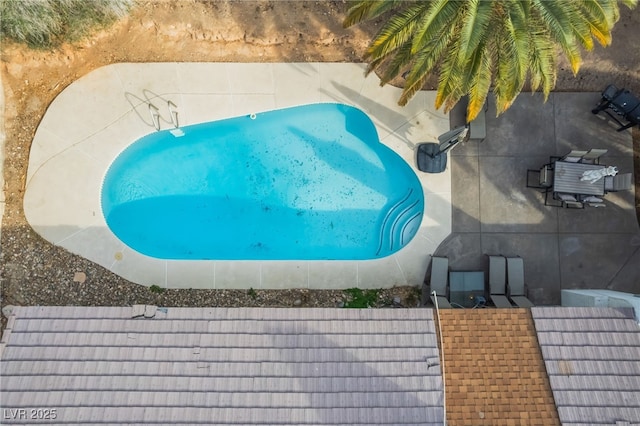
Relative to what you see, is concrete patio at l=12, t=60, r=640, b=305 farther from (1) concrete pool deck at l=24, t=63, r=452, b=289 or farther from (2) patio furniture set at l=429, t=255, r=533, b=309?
(2) patio furniture set at l=429, t=255, r=533, b=309

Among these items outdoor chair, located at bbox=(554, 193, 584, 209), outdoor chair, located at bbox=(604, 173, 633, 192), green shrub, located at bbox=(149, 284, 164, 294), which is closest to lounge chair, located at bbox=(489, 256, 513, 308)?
outdoor chair, located at bbox=(554, 193, 584, 209)

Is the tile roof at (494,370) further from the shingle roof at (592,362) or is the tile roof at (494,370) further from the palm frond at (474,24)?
the palm frond at (474,24)

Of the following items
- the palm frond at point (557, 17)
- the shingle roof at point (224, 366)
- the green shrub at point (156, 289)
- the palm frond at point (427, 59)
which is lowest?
the green shrub at point (156, 289)

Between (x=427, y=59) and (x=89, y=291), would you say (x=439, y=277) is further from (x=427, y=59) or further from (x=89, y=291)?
(x=89, y=291)

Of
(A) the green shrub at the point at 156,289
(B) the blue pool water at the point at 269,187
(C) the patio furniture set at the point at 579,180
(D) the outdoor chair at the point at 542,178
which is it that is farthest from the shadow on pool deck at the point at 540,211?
(A) the green shrub at the point at 156,289

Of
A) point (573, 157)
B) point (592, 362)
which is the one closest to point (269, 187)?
point (573, 157)
